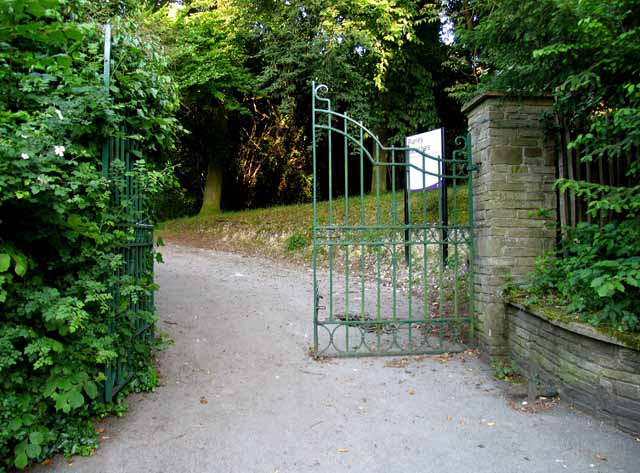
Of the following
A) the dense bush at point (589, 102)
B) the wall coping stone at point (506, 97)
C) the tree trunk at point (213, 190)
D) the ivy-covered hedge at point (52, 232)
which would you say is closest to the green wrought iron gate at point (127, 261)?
the ivy-covered hedge at point (52, 232)

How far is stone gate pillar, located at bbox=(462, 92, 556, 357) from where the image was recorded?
4.38 metres

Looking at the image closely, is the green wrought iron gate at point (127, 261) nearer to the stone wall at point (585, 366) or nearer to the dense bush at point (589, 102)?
the dense bush at point (589, 102)

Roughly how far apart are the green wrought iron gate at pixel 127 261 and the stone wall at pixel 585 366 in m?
3.24

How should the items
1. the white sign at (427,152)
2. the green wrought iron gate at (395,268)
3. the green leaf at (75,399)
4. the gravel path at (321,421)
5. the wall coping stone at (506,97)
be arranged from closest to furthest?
the green leaf at (75,399) → the gravel path at (321,421) → the wall coping stone at (506,97) → the green wrought iron gate at (395,268) → the white sign at (427,152)

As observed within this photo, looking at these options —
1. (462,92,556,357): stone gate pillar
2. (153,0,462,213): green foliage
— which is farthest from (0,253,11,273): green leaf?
(153,0,462,213): green foliage

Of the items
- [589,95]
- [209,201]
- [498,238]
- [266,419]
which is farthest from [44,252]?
[209,201]

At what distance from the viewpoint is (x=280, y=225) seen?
12055 mm

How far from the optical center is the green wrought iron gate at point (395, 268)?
14.9ft

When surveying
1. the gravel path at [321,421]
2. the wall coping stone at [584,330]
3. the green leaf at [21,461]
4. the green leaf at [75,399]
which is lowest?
the gravel path at [321,421]

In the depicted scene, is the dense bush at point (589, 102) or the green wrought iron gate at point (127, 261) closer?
the dense bush at point (589, 102)

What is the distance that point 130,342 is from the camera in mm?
3602

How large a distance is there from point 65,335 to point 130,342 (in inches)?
33.3

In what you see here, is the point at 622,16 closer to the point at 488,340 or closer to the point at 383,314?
the point at 488,340

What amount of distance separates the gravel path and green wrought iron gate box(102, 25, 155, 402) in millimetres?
381
